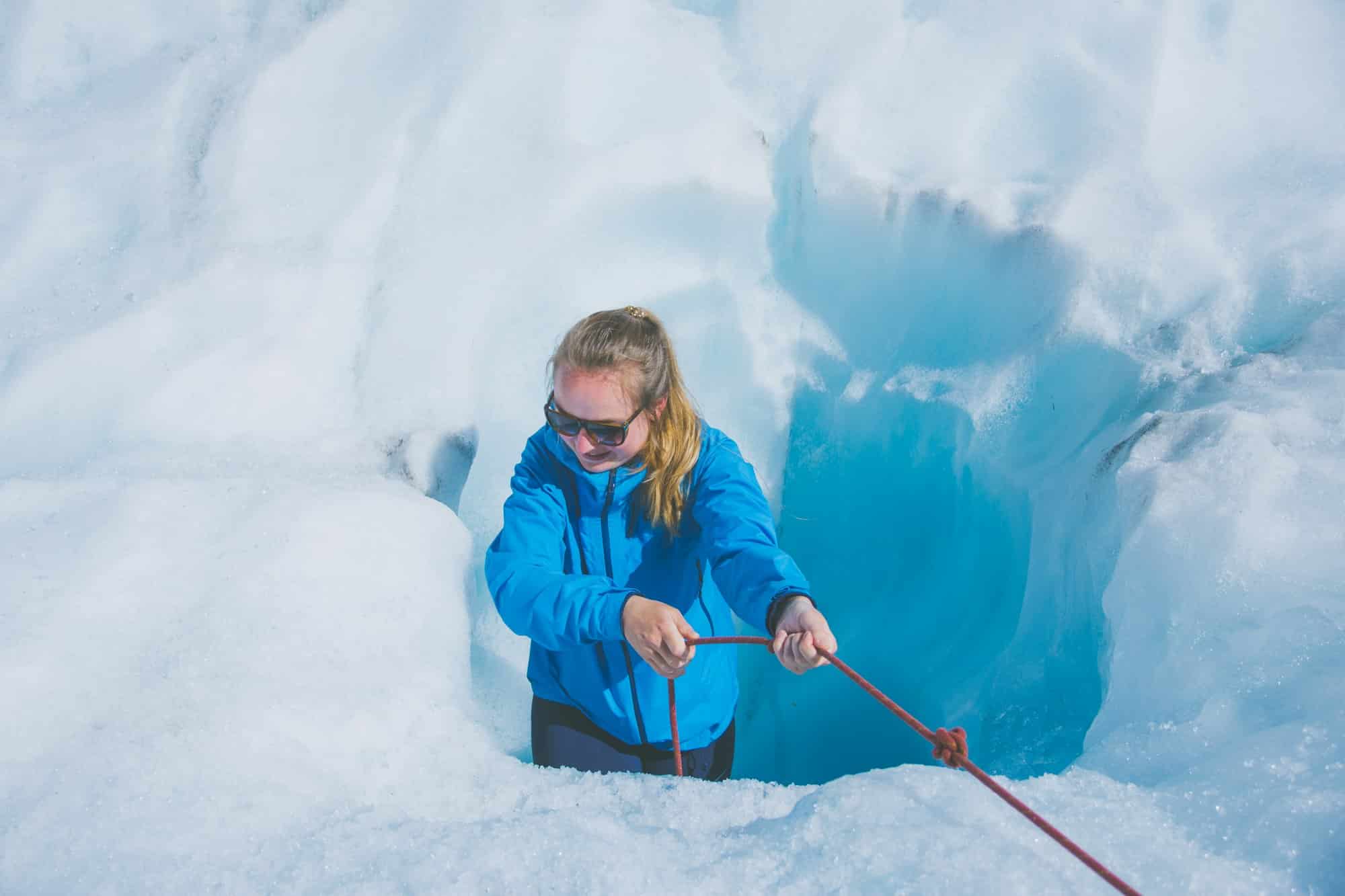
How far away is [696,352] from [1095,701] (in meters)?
1.34

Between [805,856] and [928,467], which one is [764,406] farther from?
[805,856]

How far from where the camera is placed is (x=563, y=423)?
1.52m

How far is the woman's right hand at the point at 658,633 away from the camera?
132 centimetres

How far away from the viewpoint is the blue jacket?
144 centimetres

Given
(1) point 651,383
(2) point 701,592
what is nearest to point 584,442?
(1) point 651,383

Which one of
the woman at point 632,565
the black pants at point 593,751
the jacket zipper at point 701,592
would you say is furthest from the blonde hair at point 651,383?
the black pants at point 593,751

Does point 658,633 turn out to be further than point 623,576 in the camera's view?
No

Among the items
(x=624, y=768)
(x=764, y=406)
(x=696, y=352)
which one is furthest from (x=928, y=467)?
(x=624, y=768)

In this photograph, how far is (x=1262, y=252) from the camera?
79.1 inches

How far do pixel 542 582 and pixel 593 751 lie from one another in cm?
49

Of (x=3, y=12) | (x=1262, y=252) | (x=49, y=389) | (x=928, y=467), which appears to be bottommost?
(x=928, y=467)

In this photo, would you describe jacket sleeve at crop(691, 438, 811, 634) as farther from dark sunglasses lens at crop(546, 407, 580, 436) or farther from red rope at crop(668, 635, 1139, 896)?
dark sunglasses lens at crop(546, 407, 580, 436)

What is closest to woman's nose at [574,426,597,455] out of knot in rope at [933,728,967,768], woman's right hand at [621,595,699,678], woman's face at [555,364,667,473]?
woman's face at [555,364,667,473]

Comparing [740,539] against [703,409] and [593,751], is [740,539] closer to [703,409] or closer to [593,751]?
[593,751]
